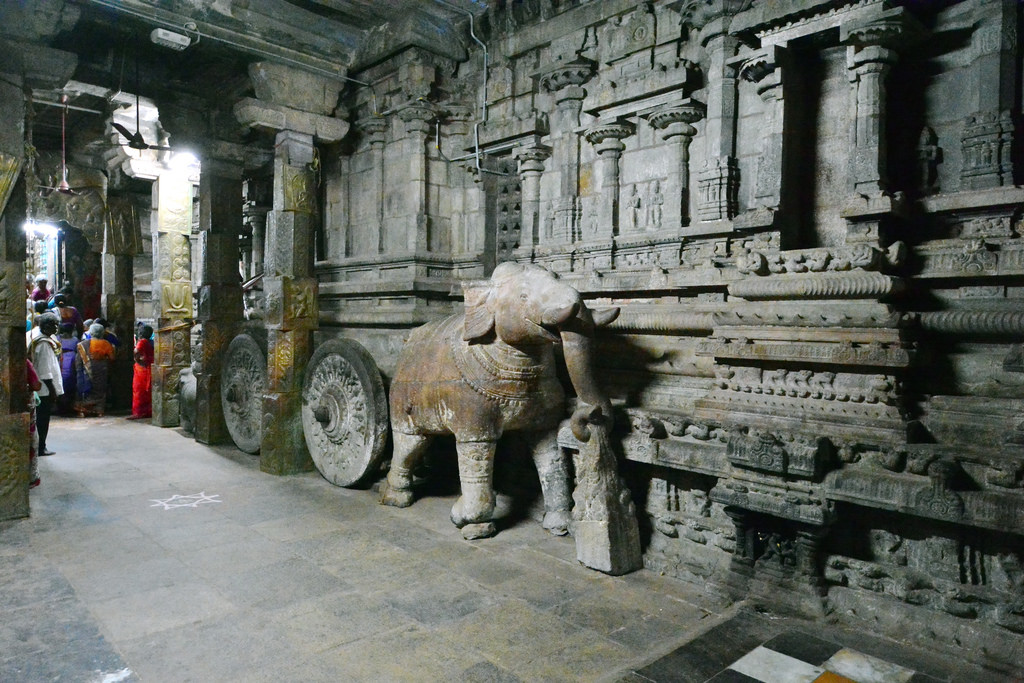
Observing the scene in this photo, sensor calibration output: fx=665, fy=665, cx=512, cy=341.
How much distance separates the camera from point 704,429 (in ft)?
12.5

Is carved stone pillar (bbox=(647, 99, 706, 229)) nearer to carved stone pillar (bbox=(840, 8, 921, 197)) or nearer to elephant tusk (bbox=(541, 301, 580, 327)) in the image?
carved stone pillar (bbox=(840, 8, 921, 197))

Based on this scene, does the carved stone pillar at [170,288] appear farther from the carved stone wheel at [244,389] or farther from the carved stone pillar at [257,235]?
the carved stone wheel at [244,389]

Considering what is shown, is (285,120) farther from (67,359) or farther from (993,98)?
(67,359)

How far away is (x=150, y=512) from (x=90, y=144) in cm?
799

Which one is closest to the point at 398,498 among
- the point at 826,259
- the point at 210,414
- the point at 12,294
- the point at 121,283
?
the point at 12,294

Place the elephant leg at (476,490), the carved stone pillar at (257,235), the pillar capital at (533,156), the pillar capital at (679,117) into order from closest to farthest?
the elephant leg at (476,490) < the pillar capital at (679,117) < the pillar capital at (533,156) < the carved stone pillar at (257,235)

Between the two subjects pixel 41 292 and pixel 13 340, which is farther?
pixel 41 292

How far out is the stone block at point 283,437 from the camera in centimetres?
644

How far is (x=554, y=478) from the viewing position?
15.1ft

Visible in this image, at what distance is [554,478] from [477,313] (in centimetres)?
128

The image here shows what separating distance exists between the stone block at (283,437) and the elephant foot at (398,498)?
1.58m

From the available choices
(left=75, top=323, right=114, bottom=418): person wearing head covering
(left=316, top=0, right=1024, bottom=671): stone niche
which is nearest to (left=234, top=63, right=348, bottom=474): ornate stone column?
(left=316, top=0, right=1024, bottom=671): stone niche

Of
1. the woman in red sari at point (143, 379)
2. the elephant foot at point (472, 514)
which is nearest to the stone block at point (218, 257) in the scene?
the woman in red sari at point (143, 379)

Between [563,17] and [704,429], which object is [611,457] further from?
[563,17]
